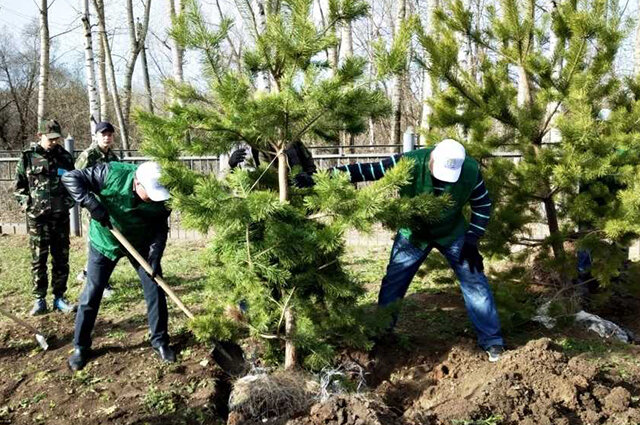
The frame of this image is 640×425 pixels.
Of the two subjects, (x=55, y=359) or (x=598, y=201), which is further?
(x=598, y=201)

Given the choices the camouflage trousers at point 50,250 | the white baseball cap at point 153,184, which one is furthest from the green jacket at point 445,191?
the camouflage trousers at point 50,250

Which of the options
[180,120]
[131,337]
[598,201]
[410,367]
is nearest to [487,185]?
[598,201]

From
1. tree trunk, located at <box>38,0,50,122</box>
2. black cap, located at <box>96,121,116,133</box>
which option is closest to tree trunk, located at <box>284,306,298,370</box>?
black cap, located at <box>96,121,116,133</box>

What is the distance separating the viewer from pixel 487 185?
14.2 ft

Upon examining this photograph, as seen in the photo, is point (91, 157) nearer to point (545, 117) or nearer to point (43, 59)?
point (545, 117)

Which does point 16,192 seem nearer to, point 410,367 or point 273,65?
point 273,65

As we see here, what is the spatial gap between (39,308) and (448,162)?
385 cm

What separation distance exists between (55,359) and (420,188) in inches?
112

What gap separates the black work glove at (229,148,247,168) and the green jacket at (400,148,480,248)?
1141 millimetres

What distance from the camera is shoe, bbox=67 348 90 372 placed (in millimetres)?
3836

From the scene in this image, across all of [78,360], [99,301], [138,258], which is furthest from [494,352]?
[78,360]

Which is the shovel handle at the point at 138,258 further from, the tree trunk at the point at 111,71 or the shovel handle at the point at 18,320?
the tree trunk at the point at 111,71

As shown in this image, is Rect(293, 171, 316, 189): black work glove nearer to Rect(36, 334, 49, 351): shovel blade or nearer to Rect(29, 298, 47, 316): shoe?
Rect(36, 334, 49, 351): shovel blade

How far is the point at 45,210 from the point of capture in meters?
5.12
